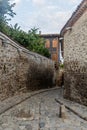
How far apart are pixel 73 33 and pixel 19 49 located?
3.75 metres

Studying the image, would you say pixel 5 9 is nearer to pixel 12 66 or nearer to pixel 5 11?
pixel 5 11

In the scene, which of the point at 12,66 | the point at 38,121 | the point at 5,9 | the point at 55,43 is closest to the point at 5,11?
the point at 5,9

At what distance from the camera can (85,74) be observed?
1181 cm

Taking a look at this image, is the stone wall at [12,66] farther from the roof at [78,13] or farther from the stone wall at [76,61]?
the roof at [78,13]

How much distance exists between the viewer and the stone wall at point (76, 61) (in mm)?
11812

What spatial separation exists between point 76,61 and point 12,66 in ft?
13.0

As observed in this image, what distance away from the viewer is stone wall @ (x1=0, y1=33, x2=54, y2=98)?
1235 cm

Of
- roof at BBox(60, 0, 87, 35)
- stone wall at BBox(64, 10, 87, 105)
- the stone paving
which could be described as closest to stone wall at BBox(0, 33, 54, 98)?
stone wall at BBox(64, 10, 87, 105)

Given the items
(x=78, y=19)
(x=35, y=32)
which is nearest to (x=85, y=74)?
(x=78, y=19)

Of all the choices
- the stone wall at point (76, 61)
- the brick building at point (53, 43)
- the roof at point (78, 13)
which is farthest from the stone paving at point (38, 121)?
the brick building at point (53, 43)

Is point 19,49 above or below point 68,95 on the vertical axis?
above

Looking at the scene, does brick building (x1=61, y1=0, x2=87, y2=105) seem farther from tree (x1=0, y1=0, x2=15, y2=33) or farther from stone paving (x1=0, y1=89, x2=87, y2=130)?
tree (x1=0, y1=0, x2=15, y2=33)

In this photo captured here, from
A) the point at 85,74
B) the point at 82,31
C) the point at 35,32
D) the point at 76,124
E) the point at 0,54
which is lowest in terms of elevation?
the point at 76,124

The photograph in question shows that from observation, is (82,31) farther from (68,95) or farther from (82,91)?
(68,95)
